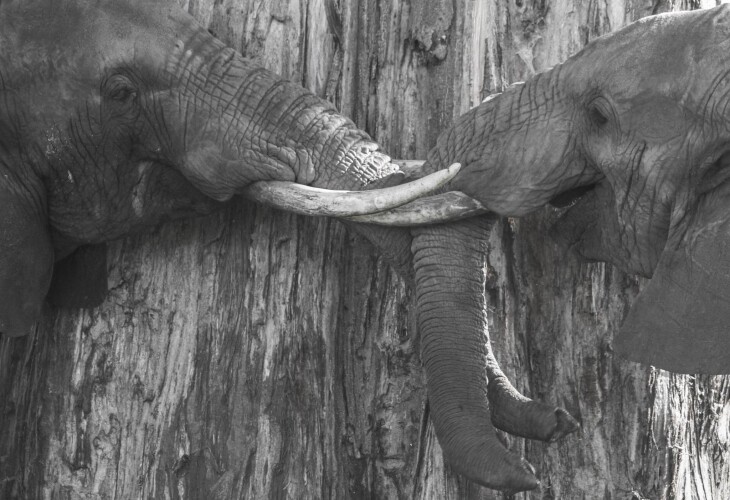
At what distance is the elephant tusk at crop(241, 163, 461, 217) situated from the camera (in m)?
3.86

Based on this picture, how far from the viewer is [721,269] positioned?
11.4 feet

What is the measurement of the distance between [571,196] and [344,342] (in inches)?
43.8

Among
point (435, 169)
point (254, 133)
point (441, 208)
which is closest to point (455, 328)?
point (441, 208)

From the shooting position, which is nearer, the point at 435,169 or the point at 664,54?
the point at 664,54

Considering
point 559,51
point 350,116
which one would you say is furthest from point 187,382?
point 559,51

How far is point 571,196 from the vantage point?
4.09 metres

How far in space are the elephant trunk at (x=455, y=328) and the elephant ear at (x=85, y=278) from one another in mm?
1344

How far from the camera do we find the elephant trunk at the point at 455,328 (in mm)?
3891

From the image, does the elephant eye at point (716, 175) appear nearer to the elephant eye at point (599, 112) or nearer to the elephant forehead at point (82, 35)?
the elephant eye at point (599, 112)

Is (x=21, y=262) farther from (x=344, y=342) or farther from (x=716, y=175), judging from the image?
(x=716, y=175)

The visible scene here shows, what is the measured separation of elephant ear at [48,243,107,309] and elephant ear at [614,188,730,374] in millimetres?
2120

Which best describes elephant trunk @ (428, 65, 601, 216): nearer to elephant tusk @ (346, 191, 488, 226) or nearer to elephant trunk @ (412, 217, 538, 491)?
elephant tusk @ (346, 191, 488, 226)

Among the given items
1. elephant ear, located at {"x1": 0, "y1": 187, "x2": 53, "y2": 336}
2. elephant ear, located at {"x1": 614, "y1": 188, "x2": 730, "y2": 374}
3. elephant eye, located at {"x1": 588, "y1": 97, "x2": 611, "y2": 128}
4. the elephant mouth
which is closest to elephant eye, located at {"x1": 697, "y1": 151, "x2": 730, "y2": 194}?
elephant ear, located at {"x1": 614, "y1": 188, "x2": 730, "y2": 374}

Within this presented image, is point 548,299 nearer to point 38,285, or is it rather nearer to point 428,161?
point 428,161
